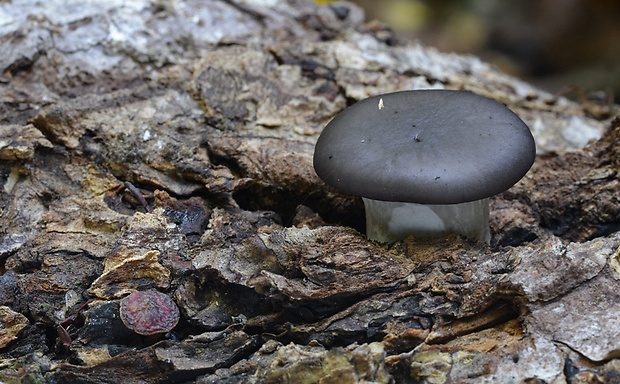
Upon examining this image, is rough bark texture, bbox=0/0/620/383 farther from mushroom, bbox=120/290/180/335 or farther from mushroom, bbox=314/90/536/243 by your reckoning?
mushroom, bbox=314/90/536/243

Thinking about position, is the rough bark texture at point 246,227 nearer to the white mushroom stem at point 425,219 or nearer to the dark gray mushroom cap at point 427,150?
the white mushroom stem at point 425,219

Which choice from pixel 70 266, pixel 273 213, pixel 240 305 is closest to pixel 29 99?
pixel 70 266

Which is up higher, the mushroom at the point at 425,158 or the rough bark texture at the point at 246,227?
the mushroom at the point at 425,158

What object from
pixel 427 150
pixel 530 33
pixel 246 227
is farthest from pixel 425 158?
pixel 530 33

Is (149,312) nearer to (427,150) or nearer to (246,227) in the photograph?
(246,227)

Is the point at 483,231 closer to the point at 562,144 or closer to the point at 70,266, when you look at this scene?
the point at 562,144

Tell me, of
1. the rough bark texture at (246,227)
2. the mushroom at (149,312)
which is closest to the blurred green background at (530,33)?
the rough bark texture at (246,227)

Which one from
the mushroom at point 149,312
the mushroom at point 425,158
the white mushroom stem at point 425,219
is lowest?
the mushroom at point 149,312

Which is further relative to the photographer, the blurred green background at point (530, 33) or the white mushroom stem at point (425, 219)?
the blurred green background at point (530, 33)
